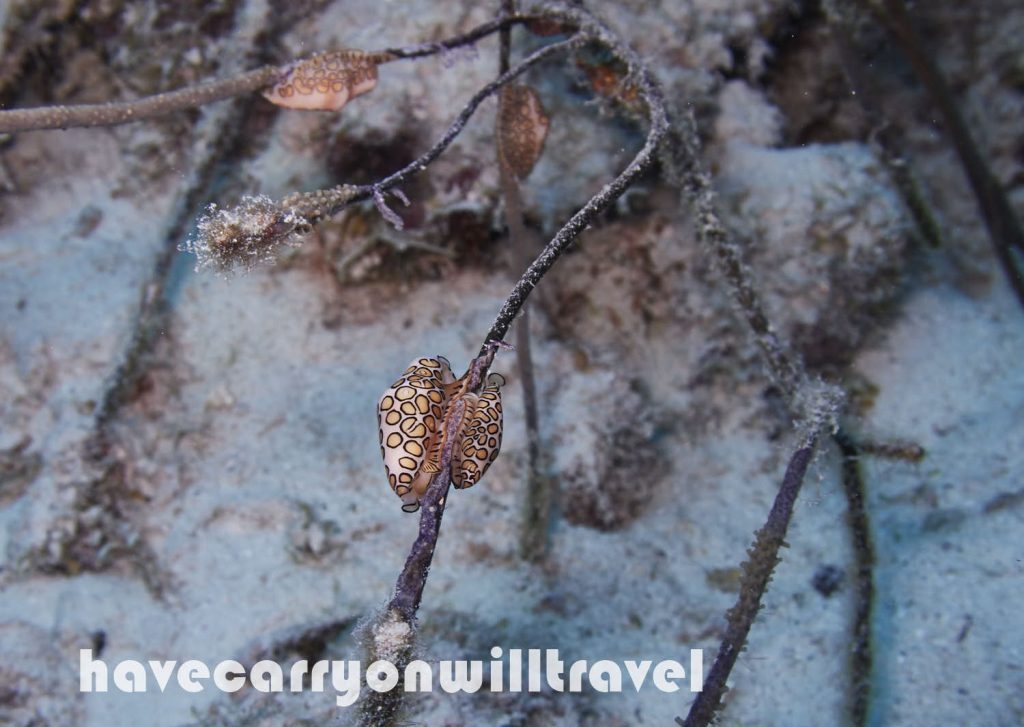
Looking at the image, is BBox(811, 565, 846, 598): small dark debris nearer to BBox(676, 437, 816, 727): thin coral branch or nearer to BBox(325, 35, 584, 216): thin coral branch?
BBox(676, 437, 816, 727): thin coral branch

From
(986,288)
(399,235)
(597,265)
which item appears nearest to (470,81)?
(399,235)

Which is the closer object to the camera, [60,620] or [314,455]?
[60,620]

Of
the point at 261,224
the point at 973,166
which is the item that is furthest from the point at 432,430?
the point at 973,166

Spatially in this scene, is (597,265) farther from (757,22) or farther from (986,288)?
(986,288)

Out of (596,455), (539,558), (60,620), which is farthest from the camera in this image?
(596,455)

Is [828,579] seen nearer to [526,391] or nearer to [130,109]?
[526,391]

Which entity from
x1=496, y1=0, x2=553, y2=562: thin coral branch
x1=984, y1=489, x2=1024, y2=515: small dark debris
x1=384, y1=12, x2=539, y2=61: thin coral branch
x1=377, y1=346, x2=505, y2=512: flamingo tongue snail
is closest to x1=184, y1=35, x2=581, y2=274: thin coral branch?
x1=377, y1=346, x2=505, y2=512: flamingo tongue snail

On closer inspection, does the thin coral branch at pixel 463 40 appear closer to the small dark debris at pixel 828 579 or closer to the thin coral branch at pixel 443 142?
the thin coral branch at pixel 443 142
